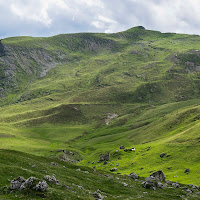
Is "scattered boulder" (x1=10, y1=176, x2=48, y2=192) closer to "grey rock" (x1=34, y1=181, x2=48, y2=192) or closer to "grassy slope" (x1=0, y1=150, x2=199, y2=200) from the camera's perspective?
"grey rock" (x1=34, y1=181, x2=48, y2=192)

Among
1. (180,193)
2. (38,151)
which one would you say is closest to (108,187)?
(180,193)

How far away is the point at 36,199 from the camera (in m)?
32.6

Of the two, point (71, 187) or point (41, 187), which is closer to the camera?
point (41, 187)

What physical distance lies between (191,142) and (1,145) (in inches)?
5857

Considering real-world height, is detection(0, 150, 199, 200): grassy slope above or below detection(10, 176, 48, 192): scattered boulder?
below

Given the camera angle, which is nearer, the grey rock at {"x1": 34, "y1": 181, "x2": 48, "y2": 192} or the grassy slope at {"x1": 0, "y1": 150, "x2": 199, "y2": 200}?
the grey rock at {"x1": 34, "y1": 181, "x2": 48, "y2": 192}

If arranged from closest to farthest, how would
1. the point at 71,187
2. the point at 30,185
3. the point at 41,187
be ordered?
the point at 41,187, the point at 30,185, the point at 71,187

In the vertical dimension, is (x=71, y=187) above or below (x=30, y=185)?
below

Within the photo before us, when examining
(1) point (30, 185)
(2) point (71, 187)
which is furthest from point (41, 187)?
(2) point (71, 187)

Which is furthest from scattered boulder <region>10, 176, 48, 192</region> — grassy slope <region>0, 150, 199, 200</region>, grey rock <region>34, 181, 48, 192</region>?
grassy slope <region>0, 150, 199, 200</region>

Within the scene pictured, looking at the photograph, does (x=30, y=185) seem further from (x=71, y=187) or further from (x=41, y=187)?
(x=71, y=187)

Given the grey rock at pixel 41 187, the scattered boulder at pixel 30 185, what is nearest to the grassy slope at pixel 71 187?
the grey rock at pixel 41 187

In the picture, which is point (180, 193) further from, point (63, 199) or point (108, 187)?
point (63, 199)

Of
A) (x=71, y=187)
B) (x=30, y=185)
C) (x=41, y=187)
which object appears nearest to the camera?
(x=41, y=187)
